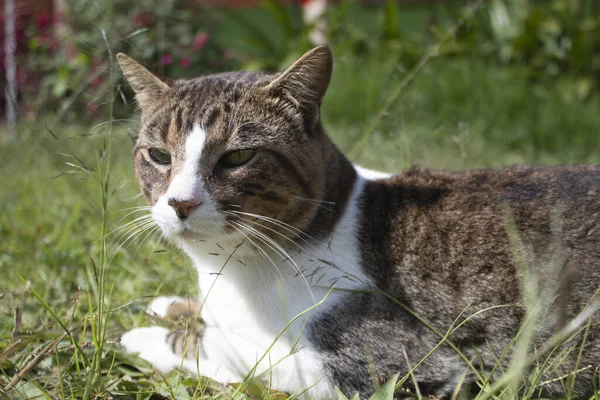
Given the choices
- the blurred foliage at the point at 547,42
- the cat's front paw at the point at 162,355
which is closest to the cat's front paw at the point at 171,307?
the cat's front paw at the point at 162,355

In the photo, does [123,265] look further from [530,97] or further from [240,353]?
[530,97]

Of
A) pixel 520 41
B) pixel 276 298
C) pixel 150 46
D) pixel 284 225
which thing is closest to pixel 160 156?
pixel 284 225

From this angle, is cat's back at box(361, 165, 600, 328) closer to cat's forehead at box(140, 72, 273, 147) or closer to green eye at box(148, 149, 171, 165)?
cat's forehead at box(140, 72, 273, 147)

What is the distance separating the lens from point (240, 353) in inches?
74.9

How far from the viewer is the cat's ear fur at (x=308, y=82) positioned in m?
1.94

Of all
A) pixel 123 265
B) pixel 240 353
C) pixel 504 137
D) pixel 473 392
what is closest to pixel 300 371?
pixel 240 353

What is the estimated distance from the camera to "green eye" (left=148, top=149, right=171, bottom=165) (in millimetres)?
2012

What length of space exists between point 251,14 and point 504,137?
5997mm

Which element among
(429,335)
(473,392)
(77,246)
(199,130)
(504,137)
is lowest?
(504,137)

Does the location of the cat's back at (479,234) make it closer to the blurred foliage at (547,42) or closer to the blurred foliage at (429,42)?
the blurred foliage at (429,42)

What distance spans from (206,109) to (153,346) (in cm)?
89

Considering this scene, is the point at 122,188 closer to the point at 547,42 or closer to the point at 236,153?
the point at 236,153

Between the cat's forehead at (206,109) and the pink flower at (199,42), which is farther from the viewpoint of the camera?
the pink flower at (199,42)

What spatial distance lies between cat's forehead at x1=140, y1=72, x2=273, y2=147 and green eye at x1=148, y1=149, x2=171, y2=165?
37 millimetres
